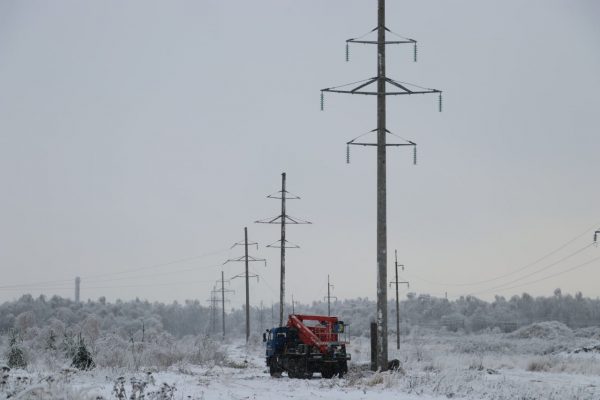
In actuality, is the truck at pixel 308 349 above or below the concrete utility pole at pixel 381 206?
below

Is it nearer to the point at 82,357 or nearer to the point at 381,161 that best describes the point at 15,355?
the point at 82,357

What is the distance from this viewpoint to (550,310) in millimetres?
154500

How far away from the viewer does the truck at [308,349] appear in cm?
2722

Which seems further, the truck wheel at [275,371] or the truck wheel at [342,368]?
the truck wheel at [275,371]

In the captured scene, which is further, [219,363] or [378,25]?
[219,363]

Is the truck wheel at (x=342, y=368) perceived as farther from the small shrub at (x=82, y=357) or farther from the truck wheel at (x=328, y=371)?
the small shrub at (x=82, y=357)

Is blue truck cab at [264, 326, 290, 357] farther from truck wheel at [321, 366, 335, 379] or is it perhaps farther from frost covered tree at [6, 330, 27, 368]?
Result: frost covered tree at [6, 330, 27, 368]

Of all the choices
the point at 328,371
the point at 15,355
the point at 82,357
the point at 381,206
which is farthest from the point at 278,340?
the point at 15,355

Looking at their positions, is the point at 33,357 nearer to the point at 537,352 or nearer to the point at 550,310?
the point at 537,352

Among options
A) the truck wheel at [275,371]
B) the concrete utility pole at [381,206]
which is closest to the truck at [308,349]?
the truck wheel at [275,371]

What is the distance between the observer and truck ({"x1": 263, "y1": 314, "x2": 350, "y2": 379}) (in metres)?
27.2

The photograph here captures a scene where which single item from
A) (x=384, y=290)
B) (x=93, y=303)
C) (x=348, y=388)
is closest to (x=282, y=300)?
(x=384, y=290)

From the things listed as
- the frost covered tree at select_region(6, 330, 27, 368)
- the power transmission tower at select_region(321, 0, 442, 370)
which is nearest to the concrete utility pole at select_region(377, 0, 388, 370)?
the power transmission tower at select_region(321, 0, 442, 370)

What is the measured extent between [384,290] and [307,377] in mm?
5723
